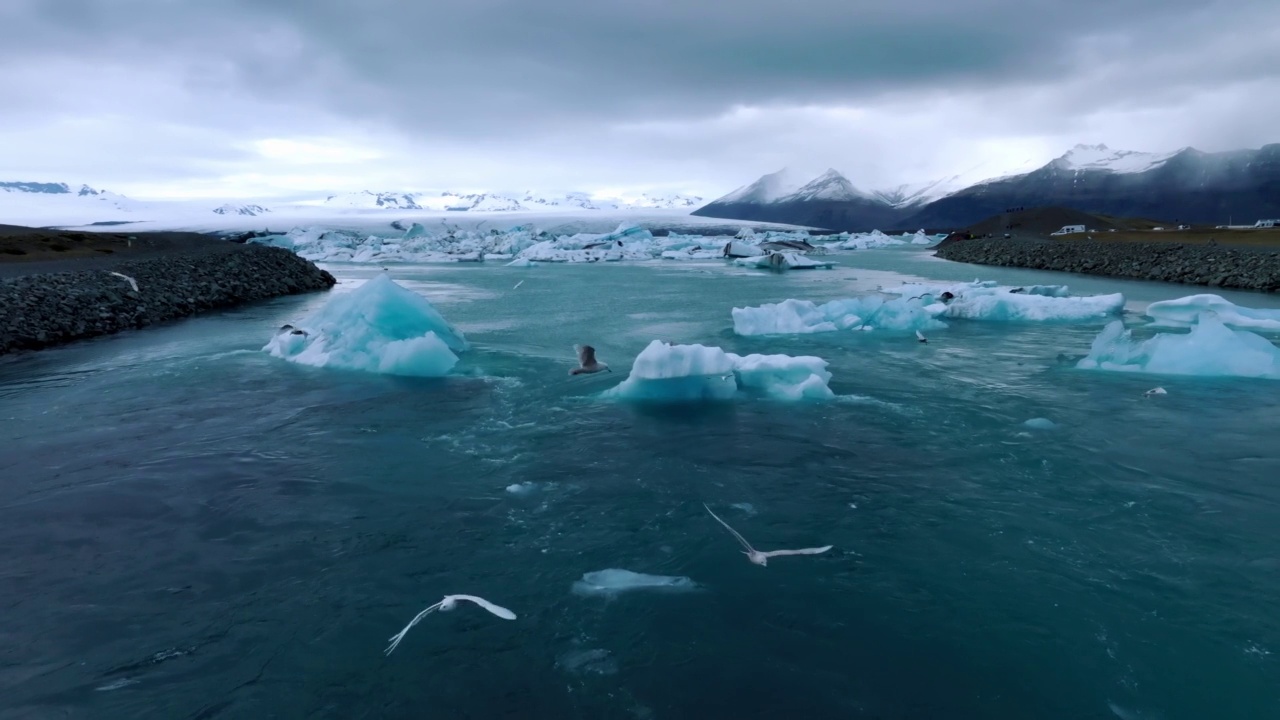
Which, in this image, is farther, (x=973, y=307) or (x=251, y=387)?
(x=973, y=307)

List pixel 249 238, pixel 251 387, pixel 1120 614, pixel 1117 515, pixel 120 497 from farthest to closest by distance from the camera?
1. pixel 249 238
2. pixel 251 387
3. pixel 120 497
4. pixel 1117 515
5. pixel 1120 614

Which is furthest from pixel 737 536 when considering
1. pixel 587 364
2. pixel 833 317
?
pixel 833 317

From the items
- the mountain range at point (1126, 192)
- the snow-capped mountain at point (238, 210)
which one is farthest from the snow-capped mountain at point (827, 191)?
the snow-capped mountain at point (238, 210)

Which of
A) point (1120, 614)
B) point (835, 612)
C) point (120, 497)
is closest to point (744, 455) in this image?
point (835, 612)

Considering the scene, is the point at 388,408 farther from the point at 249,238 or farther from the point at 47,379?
the point at 249,238

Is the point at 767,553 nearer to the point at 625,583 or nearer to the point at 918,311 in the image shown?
the point at 625,583

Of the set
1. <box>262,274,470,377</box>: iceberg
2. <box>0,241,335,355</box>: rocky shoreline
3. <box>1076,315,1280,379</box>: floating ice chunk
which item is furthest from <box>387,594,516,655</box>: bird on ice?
<box>0,241,335,355</box>: rocky shoreline
